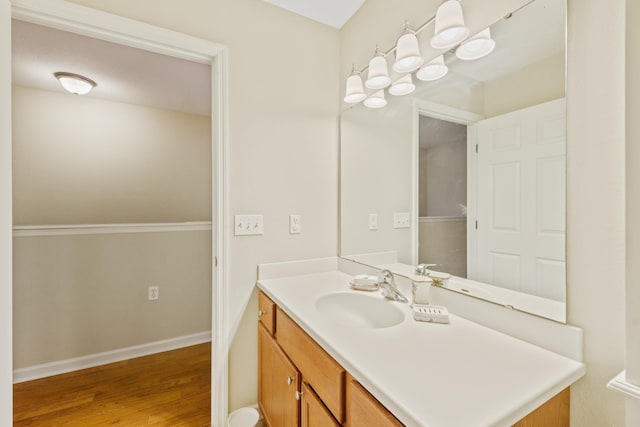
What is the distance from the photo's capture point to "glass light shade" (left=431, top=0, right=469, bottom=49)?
1025 millimetres

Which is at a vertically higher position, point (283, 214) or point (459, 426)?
point (283, 214)

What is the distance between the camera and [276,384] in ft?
4.14

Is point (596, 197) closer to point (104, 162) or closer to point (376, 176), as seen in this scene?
point (376, 176)

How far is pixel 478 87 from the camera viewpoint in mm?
1059

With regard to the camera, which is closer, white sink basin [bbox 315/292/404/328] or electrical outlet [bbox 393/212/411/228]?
white sink basin [bbox 315/292/404/328]

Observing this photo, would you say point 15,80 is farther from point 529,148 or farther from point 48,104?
point 529,148

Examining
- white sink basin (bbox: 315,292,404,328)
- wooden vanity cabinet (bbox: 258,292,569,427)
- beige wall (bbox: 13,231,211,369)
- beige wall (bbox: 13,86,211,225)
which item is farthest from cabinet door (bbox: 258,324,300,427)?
beige wall (bbox: 13,86,211,225)

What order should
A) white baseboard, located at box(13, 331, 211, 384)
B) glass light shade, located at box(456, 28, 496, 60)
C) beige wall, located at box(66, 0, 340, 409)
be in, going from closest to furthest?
glass light shade, located at box(456, 28, 496, 60)
beige wall, located at box(66, 0, 340, 409)
white baseboard, located at box(13, 331, 211, 384)

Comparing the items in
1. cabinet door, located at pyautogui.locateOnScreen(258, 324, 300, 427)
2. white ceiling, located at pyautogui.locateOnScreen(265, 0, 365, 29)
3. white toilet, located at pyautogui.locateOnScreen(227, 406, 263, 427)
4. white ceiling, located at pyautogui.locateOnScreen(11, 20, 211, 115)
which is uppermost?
white ceiling, located at pyautogui.locateOnScreen(265, 0, 365, 29)

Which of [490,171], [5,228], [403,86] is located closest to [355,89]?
[403,86]

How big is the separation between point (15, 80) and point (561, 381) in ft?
12.3

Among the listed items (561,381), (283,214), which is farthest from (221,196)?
(561,381)

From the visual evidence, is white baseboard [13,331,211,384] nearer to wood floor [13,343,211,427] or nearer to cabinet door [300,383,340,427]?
wood floor [13,343,211,427]

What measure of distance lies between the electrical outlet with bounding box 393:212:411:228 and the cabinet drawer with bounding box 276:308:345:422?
723 millimetres
